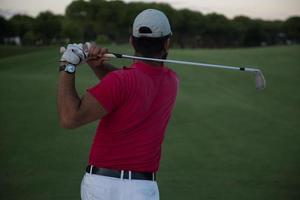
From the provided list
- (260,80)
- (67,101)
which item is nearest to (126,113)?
(67,101)

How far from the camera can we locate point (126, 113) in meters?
2.50

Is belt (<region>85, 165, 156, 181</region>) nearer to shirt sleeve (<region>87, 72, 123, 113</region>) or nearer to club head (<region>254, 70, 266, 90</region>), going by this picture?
shirt sleeve (<region>87, 72, 123, 113</region>)

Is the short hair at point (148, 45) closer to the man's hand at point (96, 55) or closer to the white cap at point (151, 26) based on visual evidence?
the white cap at point (151, 26)

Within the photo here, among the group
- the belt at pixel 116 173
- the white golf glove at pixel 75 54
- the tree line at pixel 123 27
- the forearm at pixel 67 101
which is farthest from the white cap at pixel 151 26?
the tree line at pixel 123 27

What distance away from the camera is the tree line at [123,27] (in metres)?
22.6

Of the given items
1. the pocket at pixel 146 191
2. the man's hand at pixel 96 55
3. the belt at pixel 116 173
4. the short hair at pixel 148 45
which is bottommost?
the pocket at pixel 146 191

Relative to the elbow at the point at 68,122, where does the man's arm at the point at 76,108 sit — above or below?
above

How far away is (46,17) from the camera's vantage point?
22625 millimetres

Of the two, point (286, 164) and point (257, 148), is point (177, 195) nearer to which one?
point (286, 164)

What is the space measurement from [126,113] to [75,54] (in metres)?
0.37

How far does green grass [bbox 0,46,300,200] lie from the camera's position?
18.2 feet

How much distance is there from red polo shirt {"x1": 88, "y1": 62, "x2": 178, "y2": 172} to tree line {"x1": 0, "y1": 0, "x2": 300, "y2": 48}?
11358 millimetres

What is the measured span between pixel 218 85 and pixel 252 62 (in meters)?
5.05

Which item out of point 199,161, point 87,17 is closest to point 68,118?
point 199,161
